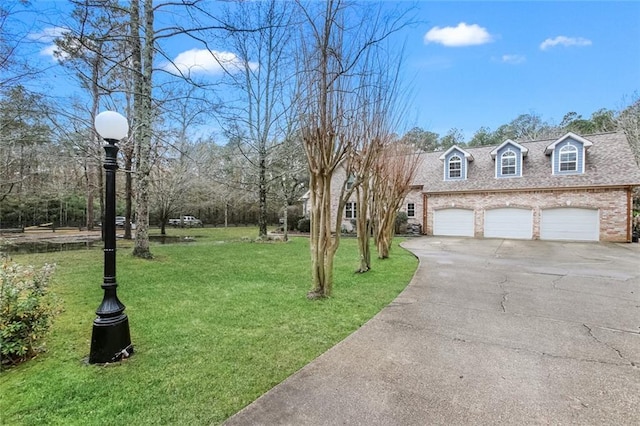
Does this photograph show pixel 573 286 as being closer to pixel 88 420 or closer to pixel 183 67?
pixel 88 420

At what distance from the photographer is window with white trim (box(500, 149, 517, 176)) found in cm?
1825

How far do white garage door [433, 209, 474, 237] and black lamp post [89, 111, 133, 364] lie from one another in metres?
19.0

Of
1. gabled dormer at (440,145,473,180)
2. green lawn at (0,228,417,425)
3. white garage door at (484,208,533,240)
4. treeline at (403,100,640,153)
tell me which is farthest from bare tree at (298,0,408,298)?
gabled dormer at (440,145,473,180)

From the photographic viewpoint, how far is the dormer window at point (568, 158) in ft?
54.5

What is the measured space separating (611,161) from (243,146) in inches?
807

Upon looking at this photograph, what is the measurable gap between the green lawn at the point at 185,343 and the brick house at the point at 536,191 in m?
12.6

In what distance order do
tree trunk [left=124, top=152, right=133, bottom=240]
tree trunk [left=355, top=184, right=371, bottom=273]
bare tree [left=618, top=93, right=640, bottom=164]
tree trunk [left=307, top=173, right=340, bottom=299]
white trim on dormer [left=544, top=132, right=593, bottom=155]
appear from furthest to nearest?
bare tree [left=618, top=93, right=640, bottom=164]
white trim on dormer [left=544, top=132, right=593, bottom=155]
tree trunk [left=124, top=152, right=133, bottom=240]
tree trunk [left=355, top=184, right=371, bottom=273]
tree trunk [left=307, top=173, right=340, bottom=299]

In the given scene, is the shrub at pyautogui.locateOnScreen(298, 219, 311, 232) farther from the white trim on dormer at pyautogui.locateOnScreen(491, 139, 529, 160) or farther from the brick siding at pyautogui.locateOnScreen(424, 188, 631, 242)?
the white trim on dormer at pyautogui.locateOnScreen(491, 139, 529, 160)

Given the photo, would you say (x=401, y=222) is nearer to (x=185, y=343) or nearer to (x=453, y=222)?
(x=453, y=222)

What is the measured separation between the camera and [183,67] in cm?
802

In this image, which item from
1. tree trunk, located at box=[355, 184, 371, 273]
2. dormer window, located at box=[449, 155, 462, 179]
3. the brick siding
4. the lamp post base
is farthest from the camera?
dormer window, located at box=[449, 155, 462, 179]

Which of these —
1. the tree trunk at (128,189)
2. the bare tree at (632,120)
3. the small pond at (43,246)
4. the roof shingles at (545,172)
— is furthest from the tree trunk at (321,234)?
the bare tree at (632,120)

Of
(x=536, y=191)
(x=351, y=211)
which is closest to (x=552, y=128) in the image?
(x=536, y=191)

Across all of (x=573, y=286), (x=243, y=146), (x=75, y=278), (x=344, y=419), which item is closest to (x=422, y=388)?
(x=344, y=419)
